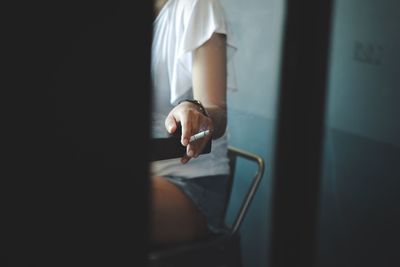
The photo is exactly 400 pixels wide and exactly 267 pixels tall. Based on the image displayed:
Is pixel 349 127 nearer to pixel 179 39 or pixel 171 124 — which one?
pixel 179 39

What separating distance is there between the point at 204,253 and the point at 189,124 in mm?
462

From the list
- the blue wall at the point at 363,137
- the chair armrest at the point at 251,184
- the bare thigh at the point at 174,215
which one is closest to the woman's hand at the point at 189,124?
the bare thigh at the point at 174,215

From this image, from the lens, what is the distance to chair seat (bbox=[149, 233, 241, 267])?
0.98 meters

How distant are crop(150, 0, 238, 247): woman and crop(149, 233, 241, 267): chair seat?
0.07 ft

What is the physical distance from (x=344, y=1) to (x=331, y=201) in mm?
681

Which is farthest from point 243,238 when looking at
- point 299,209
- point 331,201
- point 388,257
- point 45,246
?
point 45,246

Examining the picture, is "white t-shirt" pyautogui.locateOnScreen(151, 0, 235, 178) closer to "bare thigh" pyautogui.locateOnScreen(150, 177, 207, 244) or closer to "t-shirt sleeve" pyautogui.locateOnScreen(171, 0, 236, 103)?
"t-shirt sleeve" pyautogui.locateOnScreen(171, 0, 236, 103)

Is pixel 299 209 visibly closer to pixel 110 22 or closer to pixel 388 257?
pixel 110 22

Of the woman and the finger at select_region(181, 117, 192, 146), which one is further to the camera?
the woman

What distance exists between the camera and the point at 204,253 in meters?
1.06

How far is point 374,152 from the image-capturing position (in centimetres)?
153

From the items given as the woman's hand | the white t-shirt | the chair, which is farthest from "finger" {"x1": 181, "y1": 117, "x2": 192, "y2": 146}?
the chair

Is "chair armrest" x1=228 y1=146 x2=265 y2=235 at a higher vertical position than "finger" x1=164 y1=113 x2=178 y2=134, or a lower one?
lower

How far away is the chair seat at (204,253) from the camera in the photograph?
979 millimetres
